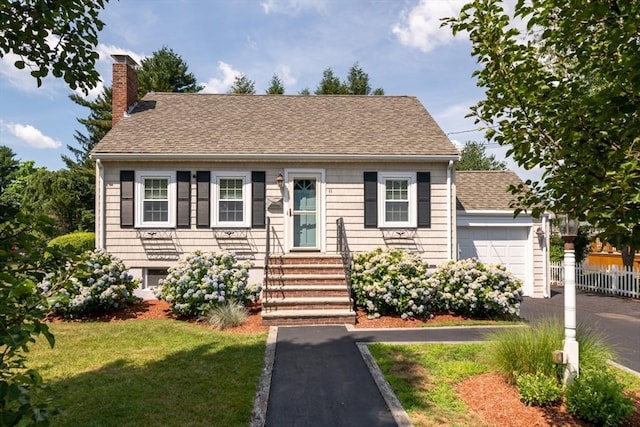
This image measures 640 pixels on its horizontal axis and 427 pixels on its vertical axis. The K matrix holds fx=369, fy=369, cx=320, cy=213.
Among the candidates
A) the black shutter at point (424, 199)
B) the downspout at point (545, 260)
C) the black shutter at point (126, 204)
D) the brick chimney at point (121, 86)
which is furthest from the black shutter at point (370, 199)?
the brick chimney at point (121, 86)

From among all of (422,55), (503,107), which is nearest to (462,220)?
(422,55)

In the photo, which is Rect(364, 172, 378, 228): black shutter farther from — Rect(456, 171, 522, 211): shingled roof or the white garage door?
the white garage door

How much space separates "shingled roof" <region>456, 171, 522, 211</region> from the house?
2.36m

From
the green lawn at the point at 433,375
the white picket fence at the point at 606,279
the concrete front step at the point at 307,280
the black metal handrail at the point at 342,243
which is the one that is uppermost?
the black metal handrail at the point at 342,243

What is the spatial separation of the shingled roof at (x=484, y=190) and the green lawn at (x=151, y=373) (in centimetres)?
914

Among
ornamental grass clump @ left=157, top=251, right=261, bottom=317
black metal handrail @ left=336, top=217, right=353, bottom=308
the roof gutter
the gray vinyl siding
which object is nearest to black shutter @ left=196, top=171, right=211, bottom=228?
the gray vinyl siding

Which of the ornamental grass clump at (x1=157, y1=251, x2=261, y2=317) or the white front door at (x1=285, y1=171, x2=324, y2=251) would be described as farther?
the white front door at (x1=285, y1=171, x2=324, y2=251)

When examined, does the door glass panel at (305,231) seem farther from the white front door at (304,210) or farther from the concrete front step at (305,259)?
the concrete front step at (305,259)

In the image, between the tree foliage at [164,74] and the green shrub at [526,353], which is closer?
the green shrub at [526,353]

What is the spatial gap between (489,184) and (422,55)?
5554mm

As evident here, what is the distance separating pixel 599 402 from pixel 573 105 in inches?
125

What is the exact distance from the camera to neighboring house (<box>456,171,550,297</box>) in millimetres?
12625

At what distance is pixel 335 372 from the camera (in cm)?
536

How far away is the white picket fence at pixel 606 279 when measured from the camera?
13344 millimetres
